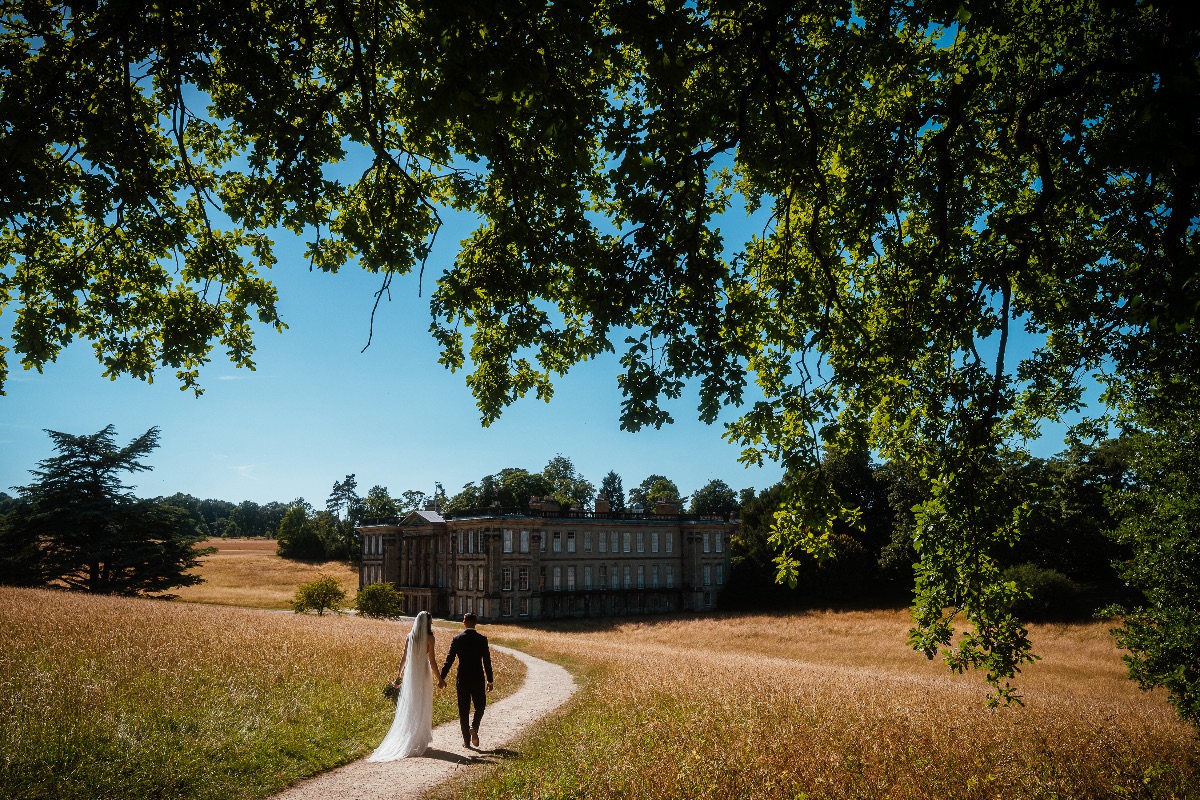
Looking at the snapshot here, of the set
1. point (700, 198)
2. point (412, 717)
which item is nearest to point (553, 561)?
point (412, 717)

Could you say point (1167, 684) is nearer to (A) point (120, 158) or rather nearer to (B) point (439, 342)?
(B) point (439, 342)

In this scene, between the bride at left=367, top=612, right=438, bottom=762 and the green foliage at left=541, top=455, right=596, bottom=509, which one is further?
the green foliage at left=541, top=455, right=596, bottom=509

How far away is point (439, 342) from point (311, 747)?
6.46m

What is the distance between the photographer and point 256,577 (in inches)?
3105

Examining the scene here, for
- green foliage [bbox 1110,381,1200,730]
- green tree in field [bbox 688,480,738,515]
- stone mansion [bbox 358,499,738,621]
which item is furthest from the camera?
green tree in field [bbox 688,480,738,515]

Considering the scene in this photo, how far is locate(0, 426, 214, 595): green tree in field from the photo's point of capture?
43.4 m

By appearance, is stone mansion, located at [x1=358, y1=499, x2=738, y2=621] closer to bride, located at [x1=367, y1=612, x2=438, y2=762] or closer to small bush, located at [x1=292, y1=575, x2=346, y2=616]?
small bush, located at [x1=292, y1=575, x2=346, y2=616]

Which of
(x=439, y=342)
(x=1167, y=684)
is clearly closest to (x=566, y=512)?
(x=1167, y=684)

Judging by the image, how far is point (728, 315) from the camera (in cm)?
742

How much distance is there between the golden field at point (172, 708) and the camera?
7.63 meters

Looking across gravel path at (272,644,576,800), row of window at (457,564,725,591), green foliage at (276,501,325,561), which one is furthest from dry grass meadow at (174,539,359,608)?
gravel path at (272,644,576,800)

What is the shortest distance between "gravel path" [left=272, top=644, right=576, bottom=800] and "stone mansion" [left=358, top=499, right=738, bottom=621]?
147 ft

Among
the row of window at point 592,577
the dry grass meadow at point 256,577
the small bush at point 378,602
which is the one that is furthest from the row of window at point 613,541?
the dry grass meadow at point 256,577

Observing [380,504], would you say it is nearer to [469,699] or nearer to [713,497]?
[713,497]
